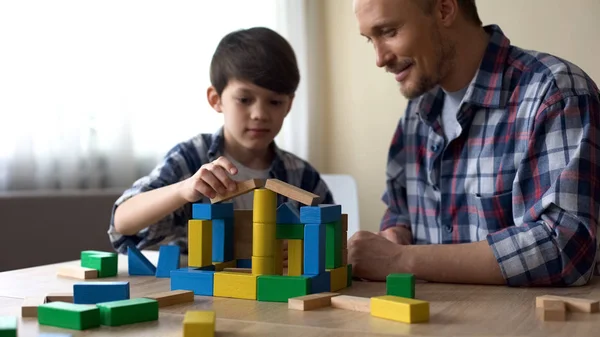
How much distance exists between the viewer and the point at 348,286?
120 cm

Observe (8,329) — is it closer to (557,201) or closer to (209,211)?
(209,211)

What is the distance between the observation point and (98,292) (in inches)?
40.1

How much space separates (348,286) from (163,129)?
5.78 ft

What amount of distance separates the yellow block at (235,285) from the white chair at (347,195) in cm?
142

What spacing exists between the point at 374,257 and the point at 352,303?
0.30 meters

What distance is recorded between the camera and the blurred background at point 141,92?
222cm

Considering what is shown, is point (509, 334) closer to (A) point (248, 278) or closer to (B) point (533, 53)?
(A) point (248, 278)

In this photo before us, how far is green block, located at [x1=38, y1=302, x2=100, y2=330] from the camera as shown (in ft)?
2.85

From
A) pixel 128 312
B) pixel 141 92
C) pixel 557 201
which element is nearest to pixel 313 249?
pixel 128 312

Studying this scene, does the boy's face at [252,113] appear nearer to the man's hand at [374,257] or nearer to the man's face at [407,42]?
the man's face at [407,42]

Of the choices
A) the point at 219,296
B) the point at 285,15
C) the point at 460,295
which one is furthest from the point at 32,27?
the point at 460,295

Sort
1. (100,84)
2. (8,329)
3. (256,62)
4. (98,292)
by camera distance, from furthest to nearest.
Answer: (100,84)
(256,62)
(98,292)
(8,329)

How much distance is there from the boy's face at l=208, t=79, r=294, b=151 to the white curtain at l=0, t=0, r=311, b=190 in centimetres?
95

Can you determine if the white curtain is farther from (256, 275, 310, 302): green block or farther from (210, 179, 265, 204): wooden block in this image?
(256, 275, 310, 302): green block
